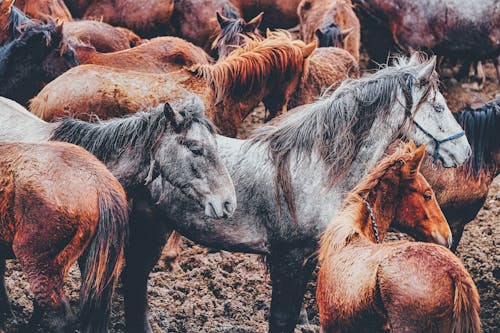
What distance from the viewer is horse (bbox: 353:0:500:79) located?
34.7 ft

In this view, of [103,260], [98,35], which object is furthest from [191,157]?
[98,35]

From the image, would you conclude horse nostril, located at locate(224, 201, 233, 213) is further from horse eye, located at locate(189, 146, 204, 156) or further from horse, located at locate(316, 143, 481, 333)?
horse, located at locate(316, 143, 481, 333)

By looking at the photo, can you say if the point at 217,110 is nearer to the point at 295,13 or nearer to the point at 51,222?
the point at 51,222

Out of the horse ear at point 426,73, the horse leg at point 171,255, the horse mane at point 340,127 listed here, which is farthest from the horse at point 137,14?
the horse ear at point 426,73

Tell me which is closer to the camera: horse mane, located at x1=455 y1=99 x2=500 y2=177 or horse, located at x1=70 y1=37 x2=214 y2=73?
horse mane, located at x1=455 y1=99 x2=500 y2=177

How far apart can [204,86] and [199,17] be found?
349 centimetres

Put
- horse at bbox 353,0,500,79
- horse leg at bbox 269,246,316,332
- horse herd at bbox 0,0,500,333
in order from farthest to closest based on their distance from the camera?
1. horse at bbox 353,0,500,79
2. horse leg at bbox 269,246,316,332
3. horse herd at bbox 0,0,500,333

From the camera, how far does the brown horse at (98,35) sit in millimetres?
9109

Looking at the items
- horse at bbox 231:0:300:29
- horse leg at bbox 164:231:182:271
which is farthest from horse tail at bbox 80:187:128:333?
horse at bbox 231:0:300:29

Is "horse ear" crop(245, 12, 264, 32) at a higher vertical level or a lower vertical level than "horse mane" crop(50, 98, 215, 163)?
lower

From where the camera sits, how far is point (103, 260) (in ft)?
16.8

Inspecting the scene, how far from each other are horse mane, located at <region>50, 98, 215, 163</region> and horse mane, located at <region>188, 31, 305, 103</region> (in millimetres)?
1329

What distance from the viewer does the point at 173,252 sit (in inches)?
293

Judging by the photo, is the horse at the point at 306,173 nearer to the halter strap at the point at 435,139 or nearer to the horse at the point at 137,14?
the halter strap at the point at 435,139
